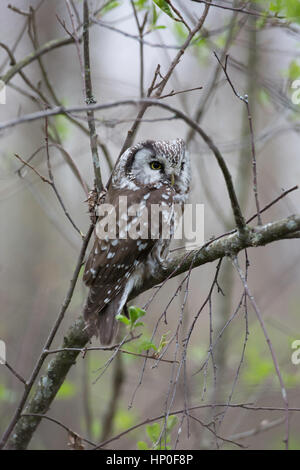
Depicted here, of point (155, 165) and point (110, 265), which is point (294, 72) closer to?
point (155, 165)

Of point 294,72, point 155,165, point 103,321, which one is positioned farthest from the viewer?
point 294,72

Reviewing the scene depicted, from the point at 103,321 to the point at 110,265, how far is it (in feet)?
1.07

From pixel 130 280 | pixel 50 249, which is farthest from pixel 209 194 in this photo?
pixel 50 249

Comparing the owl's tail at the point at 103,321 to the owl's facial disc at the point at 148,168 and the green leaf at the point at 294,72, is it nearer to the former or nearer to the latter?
the owl's facial disc at the point at 148,168

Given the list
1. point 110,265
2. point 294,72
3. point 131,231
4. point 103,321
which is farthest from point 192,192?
point 103,321

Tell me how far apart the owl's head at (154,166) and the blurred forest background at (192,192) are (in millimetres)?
268

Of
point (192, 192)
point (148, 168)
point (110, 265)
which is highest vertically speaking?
point (192, 192)

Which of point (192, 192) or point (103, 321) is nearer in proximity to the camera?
point (103, 321)

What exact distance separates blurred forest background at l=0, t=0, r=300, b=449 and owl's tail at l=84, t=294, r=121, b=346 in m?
0.40

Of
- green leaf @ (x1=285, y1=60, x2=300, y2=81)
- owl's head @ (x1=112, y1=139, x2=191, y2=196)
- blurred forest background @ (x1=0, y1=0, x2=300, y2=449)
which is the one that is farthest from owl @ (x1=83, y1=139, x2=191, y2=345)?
green leaf @ (x1=285, y1=60, x2=300, y2=81)

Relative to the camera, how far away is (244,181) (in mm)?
4684

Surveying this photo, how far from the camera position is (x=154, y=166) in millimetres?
3225

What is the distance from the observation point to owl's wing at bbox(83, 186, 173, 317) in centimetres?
291
